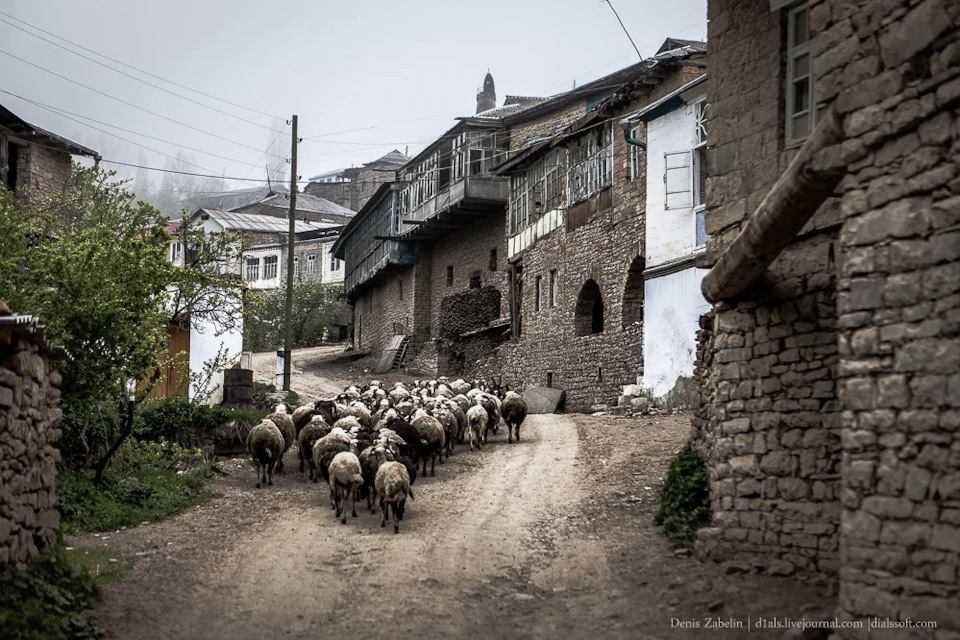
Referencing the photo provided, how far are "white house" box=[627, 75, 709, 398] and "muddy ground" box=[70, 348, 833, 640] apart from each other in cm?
568

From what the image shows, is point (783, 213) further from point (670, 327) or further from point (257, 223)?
point (257, 223)

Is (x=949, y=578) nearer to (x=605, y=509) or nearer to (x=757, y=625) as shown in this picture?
(x=757, y=625)

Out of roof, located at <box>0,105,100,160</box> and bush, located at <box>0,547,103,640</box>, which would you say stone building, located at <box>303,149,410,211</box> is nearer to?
roof, located at <box>0,105,100,160</box>

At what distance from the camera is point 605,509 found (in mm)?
11852

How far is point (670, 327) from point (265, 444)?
Result: 29.2 ft

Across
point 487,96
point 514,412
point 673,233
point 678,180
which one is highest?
point 487,96

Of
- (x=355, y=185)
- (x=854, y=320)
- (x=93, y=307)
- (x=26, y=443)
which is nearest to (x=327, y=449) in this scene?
(x=93, y=307)

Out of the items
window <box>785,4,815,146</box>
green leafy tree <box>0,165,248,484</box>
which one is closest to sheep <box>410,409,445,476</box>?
green leafy tree <box>0,165,248,484</box>

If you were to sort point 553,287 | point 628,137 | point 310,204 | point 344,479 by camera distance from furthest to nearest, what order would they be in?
point 310,204
point 553,287
point 628,137
point 344,479

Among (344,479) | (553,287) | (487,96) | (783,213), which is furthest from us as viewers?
(487,96)

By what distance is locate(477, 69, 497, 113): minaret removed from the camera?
181 ft

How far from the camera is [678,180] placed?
2009 cm

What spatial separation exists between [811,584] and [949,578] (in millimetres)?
2508

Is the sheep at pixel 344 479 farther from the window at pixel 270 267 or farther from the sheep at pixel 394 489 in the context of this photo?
the window at pixel 270 267
